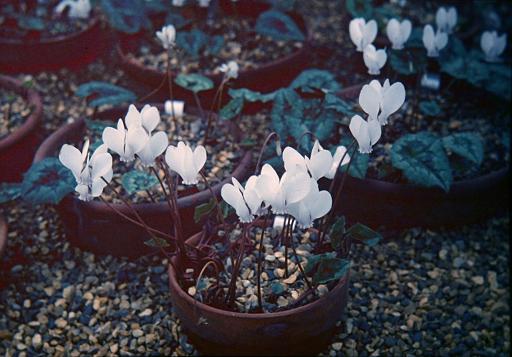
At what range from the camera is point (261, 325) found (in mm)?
1772

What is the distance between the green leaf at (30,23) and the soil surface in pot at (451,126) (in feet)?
4.79

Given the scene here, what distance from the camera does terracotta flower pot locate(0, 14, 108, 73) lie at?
121 inches

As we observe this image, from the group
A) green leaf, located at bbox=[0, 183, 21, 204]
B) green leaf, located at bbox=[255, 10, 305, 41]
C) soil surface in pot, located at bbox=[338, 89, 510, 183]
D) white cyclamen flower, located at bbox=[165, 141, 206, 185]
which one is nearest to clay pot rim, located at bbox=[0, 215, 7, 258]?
green leaf, located at bbox=[0, 183, 21, 204]

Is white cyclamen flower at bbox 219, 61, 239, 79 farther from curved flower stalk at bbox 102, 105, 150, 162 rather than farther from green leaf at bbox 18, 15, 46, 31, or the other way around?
green leaf at bbox 18, 15, 46, 31

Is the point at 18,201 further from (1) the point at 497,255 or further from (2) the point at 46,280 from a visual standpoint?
(1) the point at 497,255

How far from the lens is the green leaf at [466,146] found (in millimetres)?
2291

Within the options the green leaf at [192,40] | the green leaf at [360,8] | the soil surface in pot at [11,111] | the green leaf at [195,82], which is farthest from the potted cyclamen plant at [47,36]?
the green leaf at [360,8]

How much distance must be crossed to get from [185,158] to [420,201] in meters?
1.03

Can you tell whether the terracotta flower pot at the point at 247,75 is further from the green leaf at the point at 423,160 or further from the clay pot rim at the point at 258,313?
the clay pot rim at the point at 258,313

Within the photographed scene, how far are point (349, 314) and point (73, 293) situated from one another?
86 cm

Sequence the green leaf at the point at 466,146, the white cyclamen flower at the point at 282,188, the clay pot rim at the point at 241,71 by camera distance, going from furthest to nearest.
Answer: the clay pot rim at the point at 241,71 < the green leaf at the point at 466,146 < the white cyclamen flower at the point at 282,188

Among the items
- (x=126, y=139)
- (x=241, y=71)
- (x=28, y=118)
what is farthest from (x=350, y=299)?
(x=28, y=118)

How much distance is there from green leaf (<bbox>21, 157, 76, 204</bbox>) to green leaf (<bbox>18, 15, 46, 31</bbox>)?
110 centimetres

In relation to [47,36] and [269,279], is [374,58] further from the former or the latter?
[47,36]
